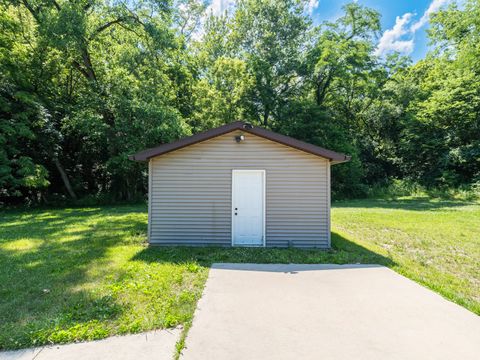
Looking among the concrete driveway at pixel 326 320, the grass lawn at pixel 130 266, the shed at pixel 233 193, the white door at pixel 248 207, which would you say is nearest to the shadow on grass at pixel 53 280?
the grass lawn at pixel 130 266

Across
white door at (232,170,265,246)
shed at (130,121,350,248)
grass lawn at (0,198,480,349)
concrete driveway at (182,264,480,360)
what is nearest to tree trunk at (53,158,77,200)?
grass lawn at (0,198,480,349)

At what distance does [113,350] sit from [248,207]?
15.0 ft

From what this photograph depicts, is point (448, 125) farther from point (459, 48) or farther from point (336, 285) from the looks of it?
point (336, 285)

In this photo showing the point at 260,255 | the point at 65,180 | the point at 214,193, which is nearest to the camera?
the point at 260,255

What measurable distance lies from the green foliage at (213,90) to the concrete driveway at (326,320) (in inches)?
443

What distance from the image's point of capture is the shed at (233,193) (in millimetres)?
6770

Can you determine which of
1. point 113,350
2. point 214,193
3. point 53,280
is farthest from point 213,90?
point 113,350

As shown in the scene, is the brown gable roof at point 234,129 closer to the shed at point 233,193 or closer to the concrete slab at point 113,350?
the shed at point 233,193

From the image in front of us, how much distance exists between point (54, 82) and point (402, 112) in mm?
24927

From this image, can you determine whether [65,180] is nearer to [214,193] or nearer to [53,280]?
[214,193]

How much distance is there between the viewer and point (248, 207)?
22.5 feet

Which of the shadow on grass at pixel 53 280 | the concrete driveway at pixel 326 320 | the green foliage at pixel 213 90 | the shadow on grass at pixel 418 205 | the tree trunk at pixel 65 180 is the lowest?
the concrete driveway at pixel 326 320

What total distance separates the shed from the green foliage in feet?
24.9

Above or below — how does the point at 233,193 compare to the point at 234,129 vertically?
below
